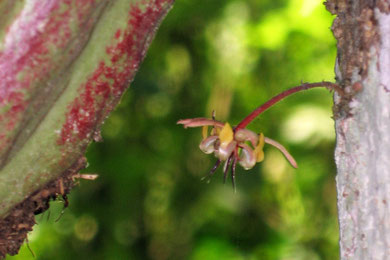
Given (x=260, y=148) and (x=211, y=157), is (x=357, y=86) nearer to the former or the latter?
(x=260, y=148)

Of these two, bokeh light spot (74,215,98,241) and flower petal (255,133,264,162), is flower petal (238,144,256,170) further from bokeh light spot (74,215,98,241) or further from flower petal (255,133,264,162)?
bokeh light spot (74,215,98,241)

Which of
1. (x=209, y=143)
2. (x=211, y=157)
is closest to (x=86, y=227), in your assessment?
(x=211, y=157)

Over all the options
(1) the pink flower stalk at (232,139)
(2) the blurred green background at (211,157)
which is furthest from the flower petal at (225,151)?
(2) the blurred green background at (211,157)

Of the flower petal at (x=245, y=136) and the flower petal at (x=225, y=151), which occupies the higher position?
the flower petal at (x=245, y=136)

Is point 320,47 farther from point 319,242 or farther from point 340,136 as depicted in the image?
point 340,136

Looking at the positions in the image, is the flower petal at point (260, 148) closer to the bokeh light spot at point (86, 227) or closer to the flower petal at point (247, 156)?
the flower petal at point (247, 156)
